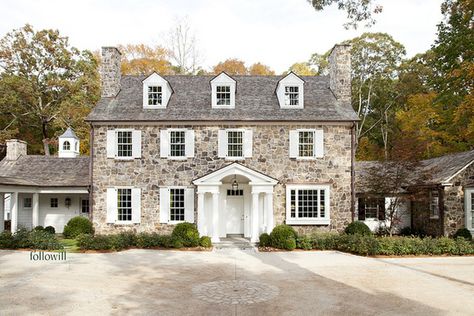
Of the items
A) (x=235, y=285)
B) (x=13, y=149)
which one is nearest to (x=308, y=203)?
(x=235, y=285)

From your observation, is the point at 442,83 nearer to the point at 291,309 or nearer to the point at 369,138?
the point at 369,138

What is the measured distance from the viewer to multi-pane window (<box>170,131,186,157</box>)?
2147 cm

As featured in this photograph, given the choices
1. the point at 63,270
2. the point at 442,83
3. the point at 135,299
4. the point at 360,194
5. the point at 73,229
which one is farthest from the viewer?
the point at 442,83

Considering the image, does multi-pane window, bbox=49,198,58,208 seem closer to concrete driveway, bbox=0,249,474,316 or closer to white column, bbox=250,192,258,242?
concrete driveway, bbox=0,249,474,316

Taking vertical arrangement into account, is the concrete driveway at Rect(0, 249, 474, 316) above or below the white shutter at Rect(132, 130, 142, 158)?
below

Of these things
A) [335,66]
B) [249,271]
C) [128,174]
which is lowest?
[249,271]

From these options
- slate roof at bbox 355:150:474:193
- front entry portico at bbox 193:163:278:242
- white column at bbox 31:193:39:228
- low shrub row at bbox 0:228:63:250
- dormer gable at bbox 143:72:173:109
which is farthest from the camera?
white column at bbox 31:193:39:228

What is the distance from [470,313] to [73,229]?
17.8m

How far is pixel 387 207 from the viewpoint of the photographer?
23375mm

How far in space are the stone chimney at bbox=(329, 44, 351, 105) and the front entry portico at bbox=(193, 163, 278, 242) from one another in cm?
622

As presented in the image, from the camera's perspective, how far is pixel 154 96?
2234 centimetres

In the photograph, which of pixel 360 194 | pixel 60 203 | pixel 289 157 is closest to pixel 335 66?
pixel 289 157

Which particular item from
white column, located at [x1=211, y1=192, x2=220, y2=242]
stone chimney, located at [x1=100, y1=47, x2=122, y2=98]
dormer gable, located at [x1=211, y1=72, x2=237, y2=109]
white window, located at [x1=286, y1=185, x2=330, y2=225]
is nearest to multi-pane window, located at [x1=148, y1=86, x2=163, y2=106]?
stone chimney, located at [x1=100, y1=47, x2=122, y2=98]

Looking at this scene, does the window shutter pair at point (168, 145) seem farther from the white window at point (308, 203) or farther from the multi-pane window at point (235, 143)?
the white window at point (308, 203)
